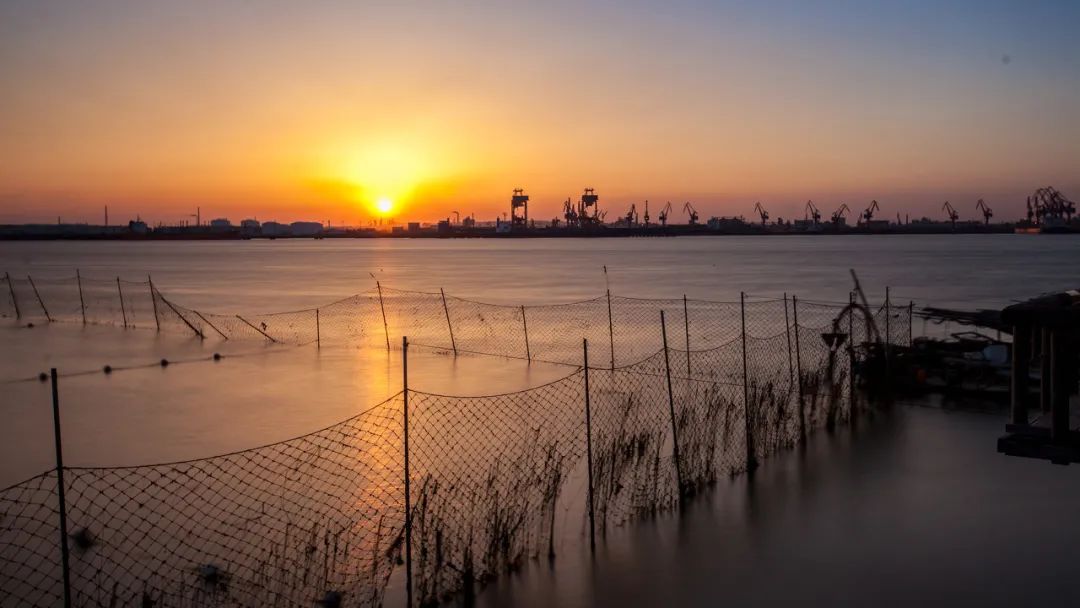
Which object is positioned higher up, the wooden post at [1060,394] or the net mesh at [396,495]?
the wooden post at [1060,394]

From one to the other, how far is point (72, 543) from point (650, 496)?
3954 mm

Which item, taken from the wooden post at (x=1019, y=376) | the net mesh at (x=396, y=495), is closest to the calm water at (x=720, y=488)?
the net mesh at (x=396, y=495)

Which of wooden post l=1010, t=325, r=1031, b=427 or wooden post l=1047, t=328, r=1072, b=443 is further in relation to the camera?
wooden post l=1010, t=325, r=1031, b=427

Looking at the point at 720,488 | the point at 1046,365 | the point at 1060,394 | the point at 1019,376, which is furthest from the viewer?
the point at 720,488

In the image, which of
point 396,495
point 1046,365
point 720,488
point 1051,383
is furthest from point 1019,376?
point 396,495

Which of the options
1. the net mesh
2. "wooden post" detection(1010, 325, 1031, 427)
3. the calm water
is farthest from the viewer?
the calm water

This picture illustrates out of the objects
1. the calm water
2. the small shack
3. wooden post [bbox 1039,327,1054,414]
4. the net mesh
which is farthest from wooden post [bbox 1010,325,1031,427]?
the net mesh

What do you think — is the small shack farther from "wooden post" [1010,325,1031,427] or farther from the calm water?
the calm water

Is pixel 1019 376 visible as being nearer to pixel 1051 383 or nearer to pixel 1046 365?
pixel 1051 383

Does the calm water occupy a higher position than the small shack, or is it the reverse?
the small shack

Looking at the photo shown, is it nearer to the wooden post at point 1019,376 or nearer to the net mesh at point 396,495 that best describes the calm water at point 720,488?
the net mesh at point 396,495

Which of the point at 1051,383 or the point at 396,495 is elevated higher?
the point at 1051,383

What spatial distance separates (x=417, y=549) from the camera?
18.6 feet

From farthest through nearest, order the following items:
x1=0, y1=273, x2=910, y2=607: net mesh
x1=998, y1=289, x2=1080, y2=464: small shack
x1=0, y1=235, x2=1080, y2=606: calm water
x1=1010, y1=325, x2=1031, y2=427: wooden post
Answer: x1=0, y1=235, x2=1080, y2=606: calm water, x1=0, y1=273, x2=910, y2=607: net mesh, x1=1010, y1=325, x2=1031, y2=427: wooden post, x1=998, y1=289, x2=1080, y2=464: small shack
